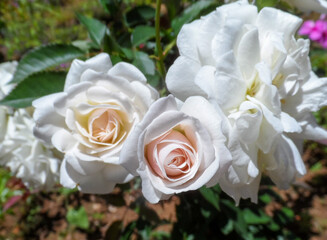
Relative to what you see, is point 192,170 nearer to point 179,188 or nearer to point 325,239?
point 179,188

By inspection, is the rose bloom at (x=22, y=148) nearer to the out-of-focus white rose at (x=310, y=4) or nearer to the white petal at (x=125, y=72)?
the white petal at (x=125, y=72)

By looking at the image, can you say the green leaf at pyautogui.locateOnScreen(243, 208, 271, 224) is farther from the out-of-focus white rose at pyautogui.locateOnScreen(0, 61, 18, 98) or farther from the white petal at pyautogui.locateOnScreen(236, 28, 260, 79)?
the out-of-focus white rose at pyautogui.locateOnScreen(0, 61, 18, 98)

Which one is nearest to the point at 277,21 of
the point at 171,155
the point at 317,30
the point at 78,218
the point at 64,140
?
the point at 171,155

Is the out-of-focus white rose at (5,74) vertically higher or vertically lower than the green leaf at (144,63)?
lower

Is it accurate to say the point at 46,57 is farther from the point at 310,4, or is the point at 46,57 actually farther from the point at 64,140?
the point at 310,4

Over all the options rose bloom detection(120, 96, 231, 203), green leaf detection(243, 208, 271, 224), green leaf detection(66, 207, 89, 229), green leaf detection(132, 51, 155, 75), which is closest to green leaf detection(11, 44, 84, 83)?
green leaf detection(132, 51, 155, 75)

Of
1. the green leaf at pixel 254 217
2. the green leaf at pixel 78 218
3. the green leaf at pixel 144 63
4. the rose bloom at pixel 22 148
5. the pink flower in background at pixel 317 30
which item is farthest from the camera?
the pink flower in background at pixel 317 30

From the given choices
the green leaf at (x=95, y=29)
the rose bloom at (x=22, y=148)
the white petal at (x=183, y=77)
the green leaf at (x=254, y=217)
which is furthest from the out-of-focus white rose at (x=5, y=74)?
the green leaf at (x=254, y=217)
